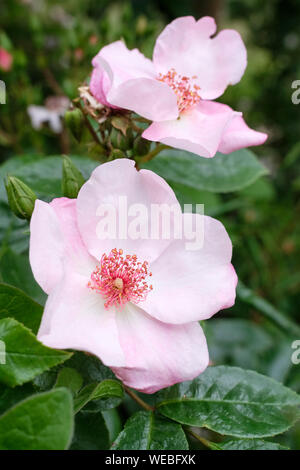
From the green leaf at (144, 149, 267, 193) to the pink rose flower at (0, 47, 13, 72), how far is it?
569 millimetres

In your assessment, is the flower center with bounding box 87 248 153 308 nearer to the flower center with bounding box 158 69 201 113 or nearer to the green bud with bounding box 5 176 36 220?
the green bud with bounding box 5 176 36 220

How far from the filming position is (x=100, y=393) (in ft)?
1.56

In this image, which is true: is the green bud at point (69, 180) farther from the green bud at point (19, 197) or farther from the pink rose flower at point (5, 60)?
the pink rose flower at point (5, 60)

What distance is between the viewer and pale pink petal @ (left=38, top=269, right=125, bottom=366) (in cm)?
44

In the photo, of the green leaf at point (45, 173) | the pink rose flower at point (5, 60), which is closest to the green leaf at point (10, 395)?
the green leaf at point (45, 173)

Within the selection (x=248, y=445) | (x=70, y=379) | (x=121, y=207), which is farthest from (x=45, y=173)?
(x=248, y=445)

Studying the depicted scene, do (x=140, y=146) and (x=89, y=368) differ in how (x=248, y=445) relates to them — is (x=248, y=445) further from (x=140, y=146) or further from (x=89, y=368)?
(x=140, y=146)

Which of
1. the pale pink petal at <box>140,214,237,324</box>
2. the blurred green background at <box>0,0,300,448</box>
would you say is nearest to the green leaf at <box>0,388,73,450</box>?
the pale pink petal at <box>140,214,237,324</box>

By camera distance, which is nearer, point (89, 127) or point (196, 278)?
point (196, 278)

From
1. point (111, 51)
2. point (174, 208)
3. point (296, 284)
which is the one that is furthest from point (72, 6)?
point (174, 208)

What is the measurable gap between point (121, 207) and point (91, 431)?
10.2 inches

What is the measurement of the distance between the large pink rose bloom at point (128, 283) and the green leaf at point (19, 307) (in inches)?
1.3

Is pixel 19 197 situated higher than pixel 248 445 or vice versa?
pixel 19 197

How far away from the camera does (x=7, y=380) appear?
1.46 ft
